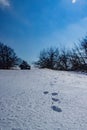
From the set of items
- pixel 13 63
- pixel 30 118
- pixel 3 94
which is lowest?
pixel 30 118

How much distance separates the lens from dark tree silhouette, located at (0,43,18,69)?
3325cm

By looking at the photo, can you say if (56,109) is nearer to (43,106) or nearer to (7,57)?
(43,106)

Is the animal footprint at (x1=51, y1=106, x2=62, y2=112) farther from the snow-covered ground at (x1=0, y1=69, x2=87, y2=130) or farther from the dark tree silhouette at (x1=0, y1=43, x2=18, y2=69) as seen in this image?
the dark tree silhouette at (x1=0, y1=43, x2=18, y2=69)

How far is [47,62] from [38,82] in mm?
26071

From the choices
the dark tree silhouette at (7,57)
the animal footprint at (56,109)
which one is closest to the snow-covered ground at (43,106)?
the animal footprint at (56,109)

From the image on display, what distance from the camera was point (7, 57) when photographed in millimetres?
34688

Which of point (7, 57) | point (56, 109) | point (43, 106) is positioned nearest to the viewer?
point (56, 109)

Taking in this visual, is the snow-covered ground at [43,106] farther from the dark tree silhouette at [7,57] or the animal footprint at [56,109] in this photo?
A: the dark tree silhouette at [7,57]

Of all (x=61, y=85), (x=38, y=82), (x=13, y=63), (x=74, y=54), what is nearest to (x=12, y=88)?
(x=38, y=82)

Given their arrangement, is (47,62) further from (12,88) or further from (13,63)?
(12,88)

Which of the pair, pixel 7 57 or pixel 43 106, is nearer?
pixel 43 106

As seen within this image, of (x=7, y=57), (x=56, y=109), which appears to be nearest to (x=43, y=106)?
Result: (x=56, y=109)

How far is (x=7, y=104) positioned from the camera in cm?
686

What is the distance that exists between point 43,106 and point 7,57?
28934 mm
